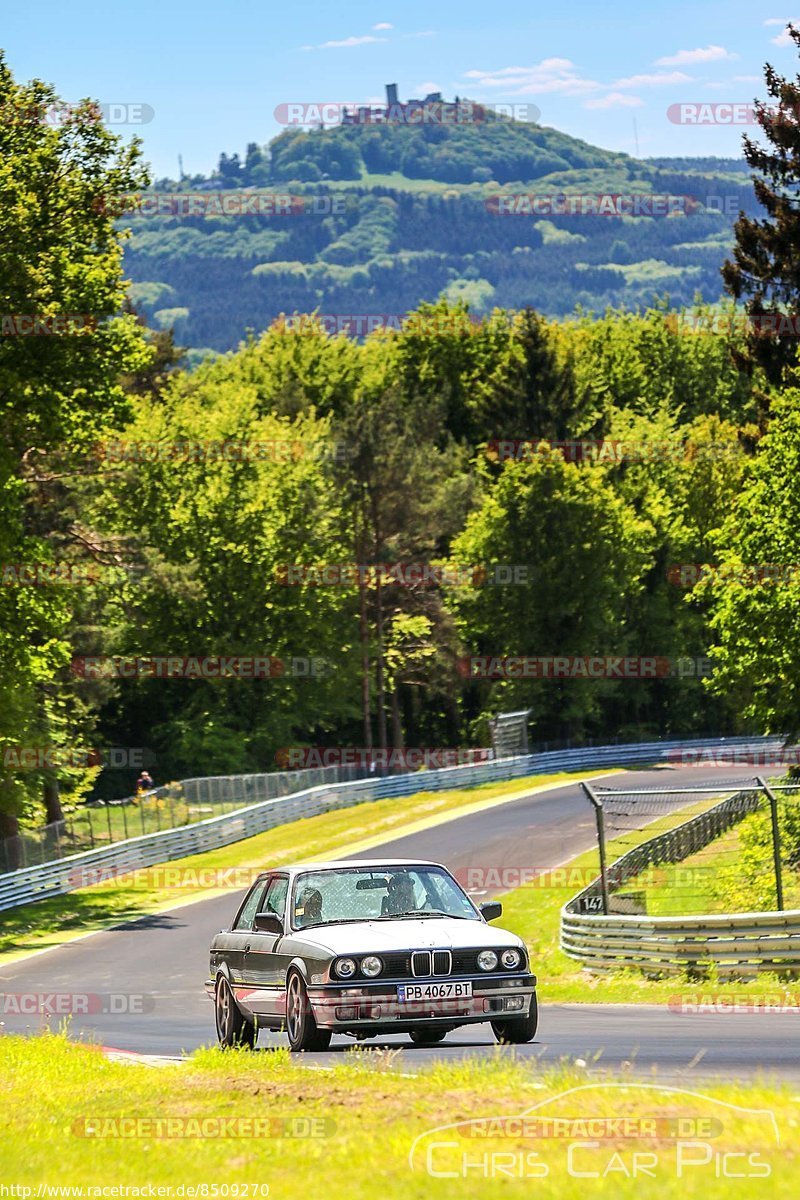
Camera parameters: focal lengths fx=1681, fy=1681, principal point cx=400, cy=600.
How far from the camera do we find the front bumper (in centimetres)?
1259

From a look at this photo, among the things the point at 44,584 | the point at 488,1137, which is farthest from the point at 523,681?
the point at 488,1137

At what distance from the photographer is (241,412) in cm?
8306

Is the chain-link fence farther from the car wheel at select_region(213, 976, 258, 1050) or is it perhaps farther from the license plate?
the license plate

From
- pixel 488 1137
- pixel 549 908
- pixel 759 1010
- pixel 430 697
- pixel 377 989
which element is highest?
pixel 488 1137

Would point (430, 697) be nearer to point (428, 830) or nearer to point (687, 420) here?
point (687, 420)

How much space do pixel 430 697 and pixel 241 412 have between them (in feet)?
56.0

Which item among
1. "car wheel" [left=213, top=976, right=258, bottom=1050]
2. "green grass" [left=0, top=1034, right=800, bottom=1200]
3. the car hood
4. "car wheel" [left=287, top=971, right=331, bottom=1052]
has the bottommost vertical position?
"car wheel" [left=213, top=976, right=258, bottom=1050]

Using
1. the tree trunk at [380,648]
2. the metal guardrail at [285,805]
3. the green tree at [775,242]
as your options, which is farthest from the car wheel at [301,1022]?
the tree trunk at [380,648]

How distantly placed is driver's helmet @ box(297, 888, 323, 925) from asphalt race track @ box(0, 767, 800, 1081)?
105 cm

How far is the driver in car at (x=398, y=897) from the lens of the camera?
1381 cm

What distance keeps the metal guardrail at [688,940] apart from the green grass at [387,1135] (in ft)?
30.2

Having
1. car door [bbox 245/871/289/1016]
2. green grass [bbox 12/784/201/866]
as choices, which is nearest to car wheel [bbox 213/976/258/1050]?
car door [bbox 245/871/289/1016]

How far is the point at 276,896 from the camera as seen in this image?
46.8 feet

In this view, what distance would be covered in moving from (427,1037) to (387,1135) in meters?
5.35
